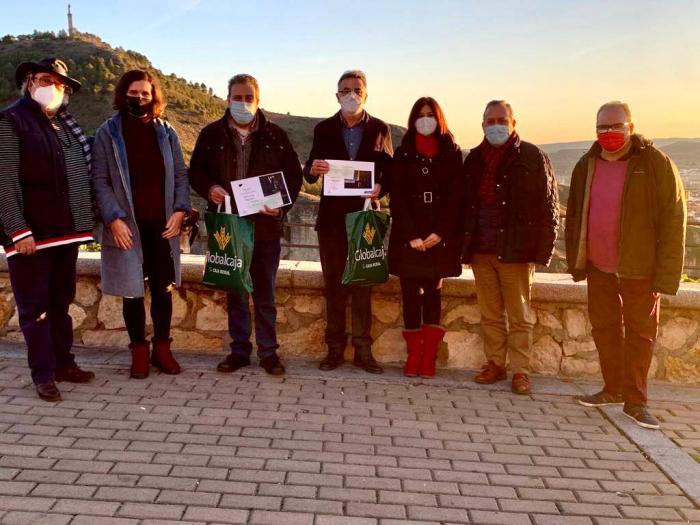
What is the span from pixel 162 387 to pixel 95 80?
190ft

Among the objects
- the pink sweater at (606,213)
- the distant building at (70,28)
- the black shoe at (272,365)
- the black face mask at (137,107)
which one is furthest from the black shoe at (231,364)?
the distant building at (70,28)

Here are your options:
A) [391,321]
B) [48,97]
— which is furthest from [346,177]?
[48,97]

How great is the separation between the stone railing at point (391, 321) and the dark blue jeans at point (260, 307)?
1.20ft

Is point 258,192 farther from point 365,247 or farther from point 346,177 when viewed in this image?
point 365,247

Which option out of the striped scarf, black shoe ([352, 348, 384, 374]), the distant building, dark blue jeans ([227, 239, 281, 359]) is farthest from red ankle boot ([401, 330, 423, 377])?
the distant building

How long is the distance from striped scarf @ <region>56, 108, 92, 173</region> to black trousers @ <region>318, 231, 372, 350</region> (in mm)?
1673

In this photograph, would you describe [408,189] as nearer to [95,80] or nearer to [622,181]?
[622,181]

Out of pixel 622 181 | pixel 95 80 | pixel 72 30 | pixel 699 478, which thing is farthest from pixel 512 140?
pixel 72 30

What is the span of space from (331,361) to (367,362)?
271 millimetres

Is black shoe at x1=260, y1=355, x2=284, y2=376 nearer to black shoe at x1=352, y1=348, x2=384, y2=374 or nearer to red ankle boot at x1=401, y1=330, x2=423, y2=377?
black shoe at x1=352, y1=348, x2=384, y2=374

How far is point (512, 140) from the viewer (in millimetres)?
4598

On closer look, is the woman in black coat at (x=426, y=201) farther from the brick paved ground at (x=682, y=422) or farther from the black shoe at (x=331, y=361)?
the brick paved ground at (x=682, y=422)

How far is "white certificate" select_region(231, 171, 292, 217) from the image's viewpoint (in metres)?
4.64

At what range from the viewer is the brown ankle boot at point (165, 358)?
187 inches
